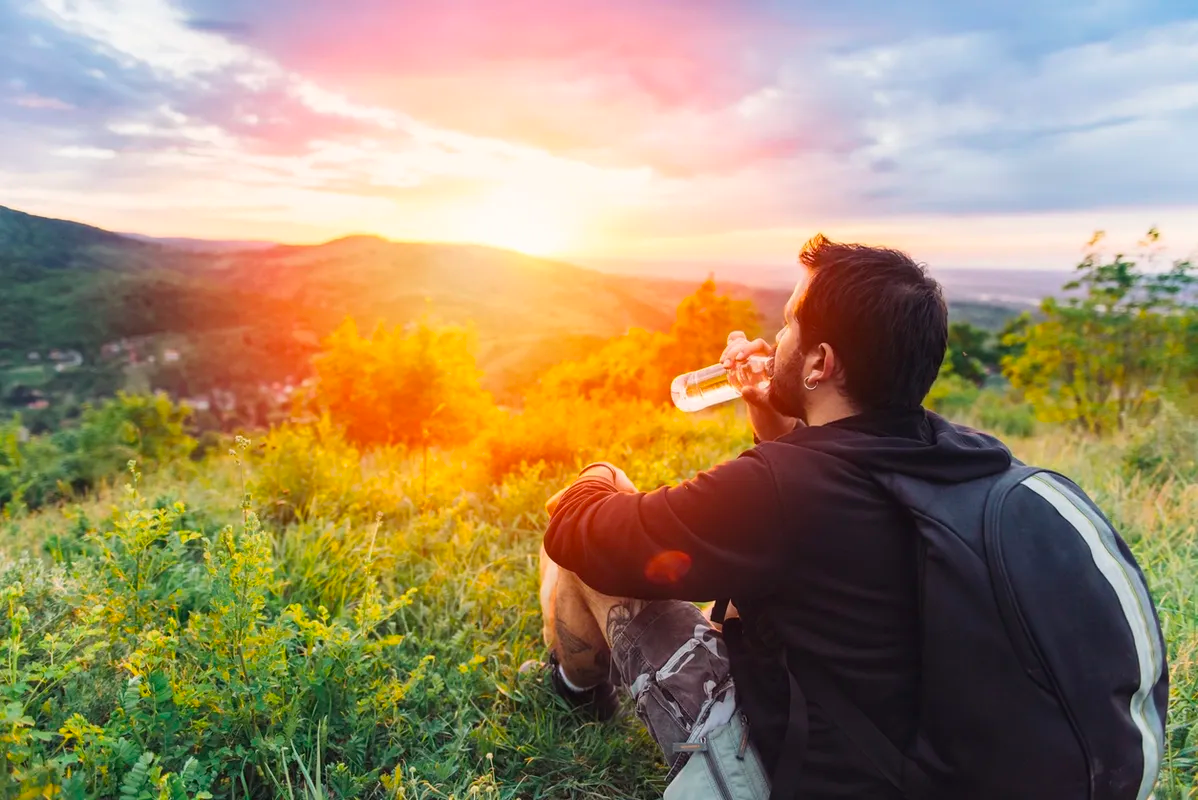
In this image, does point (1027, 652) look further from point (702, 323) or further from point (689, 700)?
point (702, 323)

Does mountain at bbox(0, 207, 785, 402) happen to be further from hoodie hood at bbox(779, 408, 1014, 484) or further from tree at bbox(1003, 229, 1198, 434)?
hoodie hood at bbox(779, 408, 1014, 484)

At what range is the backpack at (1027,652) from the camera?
1.41m

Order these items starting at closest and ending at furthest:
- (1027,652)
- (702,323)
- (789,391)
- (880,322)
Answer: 1. (1027,652)
2. (880,322)
3. (789,391)
4. (702,323)

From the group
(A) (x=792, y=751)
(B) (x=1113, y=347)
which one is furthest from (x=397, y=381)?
(A) (x=792, y=751)

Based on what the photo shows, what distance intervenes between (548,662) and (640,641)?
2.46 feet

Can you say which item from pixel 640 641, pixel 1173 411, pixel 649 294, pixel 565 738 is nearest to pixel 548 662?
pixel 565 738

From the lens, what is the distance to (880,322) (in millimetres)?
1671

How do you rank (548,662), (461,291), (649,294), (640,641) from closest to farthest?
(640,641)
(548,662)
(649,294)
(461,291)

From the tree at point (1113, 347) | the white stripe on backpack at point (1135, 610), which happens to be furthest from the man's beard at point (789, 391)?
the tree at point (1113, 347)

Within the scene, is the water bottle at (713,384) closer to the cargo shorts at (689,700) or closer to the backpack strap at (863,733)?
the cargo shorts at (689,700)

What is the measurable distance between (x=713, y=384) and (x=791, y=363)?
909 millimetres

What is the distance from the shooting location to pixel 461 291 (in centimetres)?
3284

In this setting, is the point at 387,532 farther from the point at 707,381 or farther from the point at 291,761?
the point at 707,381

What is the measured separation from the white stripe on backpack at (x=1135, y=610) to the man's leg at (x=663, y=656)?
870 mm
